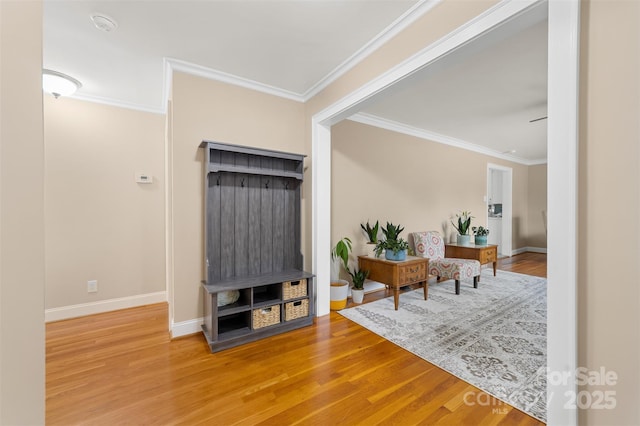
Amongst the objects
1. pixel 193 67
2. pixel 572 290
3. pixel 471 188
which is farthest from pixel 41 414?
pixel 471 188

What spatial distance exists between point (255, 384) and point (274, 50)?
267 cm

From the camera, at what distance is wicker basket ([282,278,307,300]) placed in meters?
2.58

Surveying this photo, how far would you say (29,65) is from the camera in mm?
690

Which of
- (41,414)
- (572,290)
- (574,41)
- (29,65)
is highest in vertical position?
(574,41)

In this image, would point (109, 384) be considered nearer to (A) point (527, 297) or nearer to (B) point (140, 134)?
(B) point (140, 134)

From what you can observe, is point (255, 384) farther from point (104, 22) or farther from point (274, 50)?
point (104, 22)

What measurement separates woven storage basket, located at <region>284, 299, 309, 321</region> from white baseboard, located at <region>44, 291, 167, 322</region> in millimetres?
1917

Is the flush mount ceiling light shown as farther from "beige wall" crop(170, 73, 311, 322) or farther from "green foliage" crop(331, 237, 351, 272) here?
"green foliage" crop(331, 237, 351, 272)

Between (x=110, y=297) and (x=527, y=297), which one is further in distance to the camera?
(x=527, y=297)

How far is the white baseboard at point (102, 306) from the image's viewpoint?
2.80m

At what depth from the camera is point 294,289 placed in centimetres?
263

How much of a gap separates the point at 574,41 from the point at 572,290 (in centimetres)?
108

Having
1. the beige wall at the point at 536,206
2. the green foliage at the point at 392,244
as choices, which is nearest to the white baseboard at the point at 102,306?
the green foliage at the point at 392,244

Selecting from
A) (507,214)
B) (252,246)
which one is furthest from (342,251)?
(507,214)
